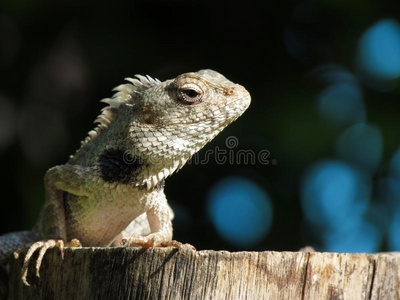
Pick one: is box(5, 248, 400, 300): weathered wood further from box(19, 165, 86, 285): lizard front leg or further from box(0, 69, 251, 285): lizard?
box(19, 165, 86, 285): lizard front leg

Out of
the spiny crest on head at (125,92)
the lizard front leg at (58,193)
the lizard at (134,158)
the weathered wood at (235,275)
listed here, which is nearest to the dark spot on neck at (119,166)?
the lizard at (134,158)

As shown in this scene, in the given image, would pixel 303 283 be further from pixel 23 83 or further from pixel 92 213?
pixel 23 83

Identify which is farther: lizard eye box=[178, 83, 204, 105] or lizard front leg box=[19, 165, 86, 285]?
lizard front leg box=[19, 165, 86, 285]

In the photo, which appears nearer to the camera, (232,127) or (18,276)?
(18,276)

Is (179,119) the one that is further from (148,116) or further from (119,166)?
(119,166)

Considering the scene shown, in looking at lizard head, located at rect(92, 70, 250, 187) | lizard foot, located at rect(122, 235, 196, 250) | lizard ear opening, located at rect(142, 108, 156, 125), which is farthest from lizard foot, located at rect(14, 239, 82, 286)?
lizard ear opening, located at rect(142, 108, 156, 125)

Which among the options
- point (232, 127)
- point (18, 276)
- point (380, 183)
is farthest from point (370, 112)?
point (18, 276)

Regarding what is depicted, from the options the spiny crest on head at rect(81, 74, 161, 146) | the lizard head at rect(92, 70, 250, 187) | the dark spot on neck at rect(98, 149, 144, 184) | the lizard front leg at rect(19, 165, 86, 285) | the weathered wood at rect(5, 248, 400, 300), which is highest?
the spiny crest on head at rect(81, 74, 161, 146)

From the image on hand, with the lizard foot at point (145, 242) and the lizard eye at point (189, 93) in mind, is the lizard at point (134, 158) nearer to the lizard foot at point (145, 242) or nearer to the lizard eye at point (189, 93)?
the lizard eye at point (189, 93)

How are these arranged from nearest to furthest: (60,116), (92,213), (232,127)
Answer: (92,213) → (232,127) → (60,116)
